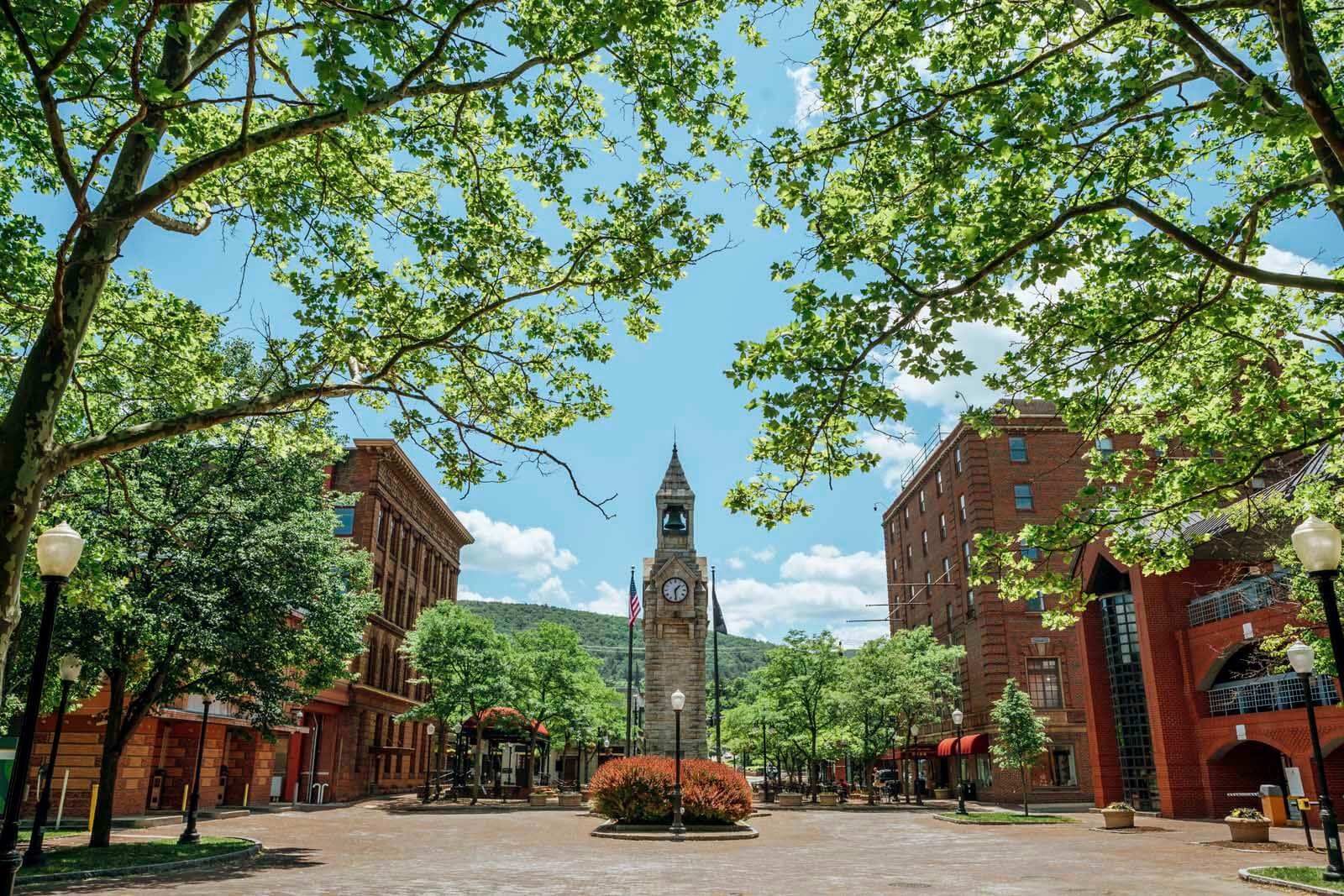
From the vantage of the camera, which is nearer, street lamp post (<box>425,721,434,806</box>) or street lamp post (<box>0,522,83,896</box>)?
street lamp post (<box>0,522,83,896</box>)

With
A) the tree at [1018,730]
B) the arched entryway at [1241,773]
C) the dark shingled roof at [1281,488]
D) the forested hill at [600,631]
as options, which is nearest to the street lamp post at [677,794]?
the dark shingled roof at [1281,488]

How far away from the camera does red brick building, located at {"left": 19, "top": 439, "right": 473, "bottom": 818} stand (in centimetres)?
2942

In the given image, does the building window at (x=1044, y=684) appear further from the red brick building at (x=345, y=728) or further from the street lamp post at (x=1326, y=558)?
the street lamp post at (x=1326, y=558)

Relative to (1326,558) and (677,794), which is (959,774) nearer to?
(677,794)

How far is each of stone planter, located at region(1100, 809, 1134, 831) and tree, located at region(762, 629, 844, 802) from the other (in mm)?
22313

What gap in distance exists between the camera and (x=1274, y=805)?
2584cm

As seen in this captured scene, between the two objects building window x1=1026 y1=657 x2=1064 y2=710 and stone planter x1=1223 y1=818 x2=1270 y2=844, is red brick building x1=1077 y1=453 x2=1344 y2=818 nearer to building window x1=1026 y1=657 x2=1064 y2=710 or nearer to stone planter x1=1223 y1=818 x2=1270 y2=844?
stone planter x1=1223 y1=818 x2=1270 y2=844

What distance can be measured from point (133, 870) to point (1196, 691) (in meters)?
31.6

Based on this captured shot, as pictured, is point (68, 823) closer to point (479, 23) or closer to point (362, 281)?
point (362, 281)

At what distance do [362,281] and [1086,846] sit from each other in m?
20.3

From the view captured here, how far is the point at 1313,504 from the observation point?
1350 cm

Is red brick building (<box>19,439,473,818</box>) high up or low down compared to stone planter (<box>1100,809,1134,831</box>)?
up

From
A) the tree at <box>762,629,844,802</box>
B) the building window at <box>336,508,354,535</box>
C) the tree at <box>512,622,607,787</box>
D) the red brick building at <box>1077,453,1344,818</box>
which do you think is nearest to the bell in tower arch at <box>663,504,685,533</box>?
the tree at <box>512,622,607,787</box>

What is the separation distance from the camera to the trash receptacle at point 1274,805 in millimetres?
25750
